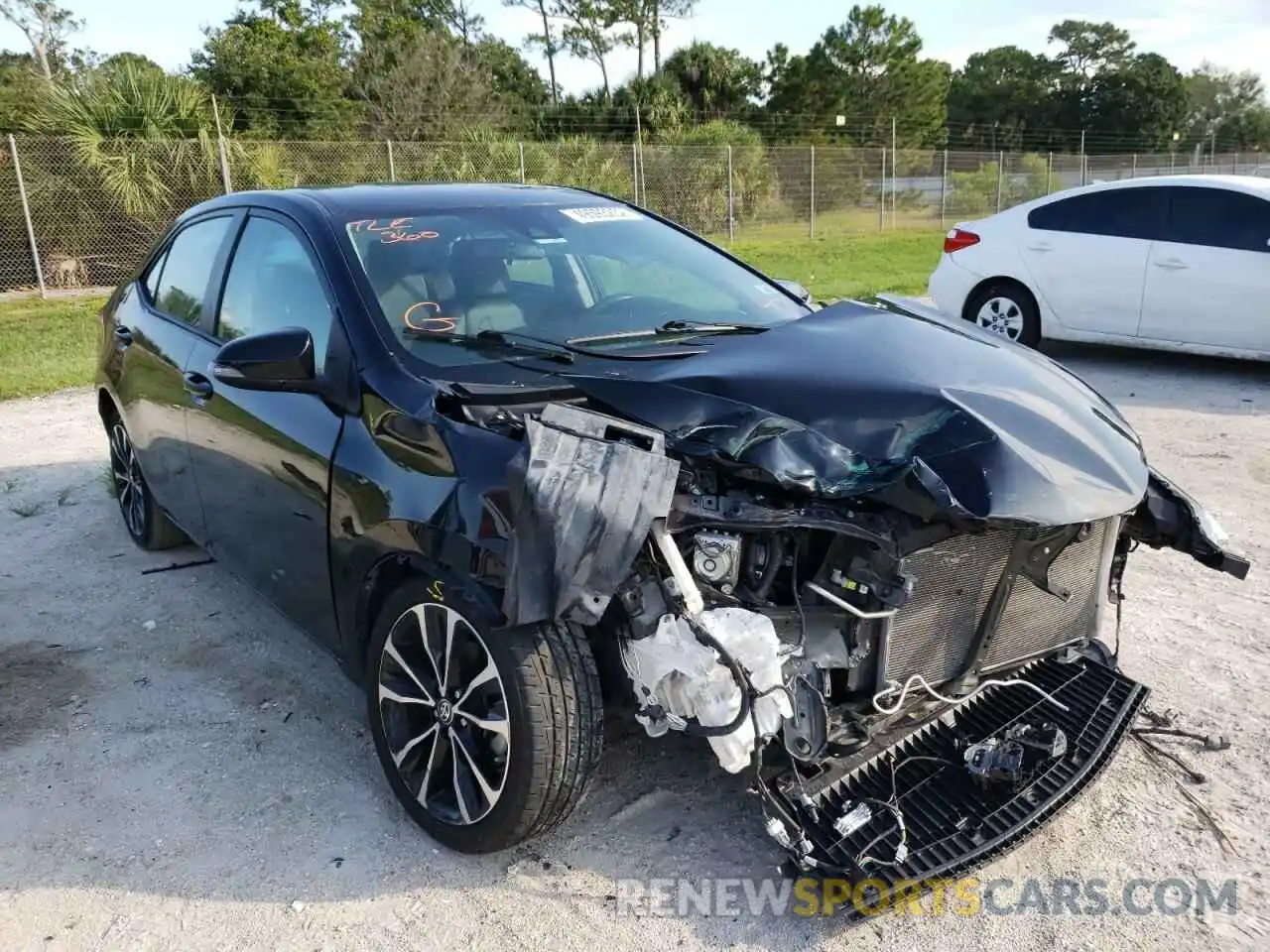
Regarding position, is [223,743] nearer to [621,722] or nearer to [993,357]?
[621,722]

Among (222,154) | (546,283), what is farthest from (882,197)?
(546,283)

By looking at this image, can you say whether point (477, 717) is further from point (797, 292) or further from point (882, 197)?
point (882, 197)

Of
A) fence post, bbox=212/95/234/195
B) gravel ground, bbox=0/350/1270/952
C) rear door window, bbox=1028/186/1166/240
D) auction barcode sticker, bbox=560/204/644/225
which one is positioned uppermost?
fence post, bbox=212/95/234/195

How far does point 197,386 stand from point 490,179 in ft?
43.8

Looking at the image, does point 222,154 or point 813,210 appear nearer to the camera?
point 222,154

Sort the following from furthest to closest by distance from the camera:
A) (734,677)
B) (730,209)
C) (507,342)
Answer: (730,209) → (507,342) → (734,677)

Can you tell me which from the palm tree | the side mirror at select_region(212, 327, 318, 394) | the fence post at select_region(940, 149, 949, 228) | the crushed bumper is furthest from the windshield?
the fence post at select_region(940, 149, 949, 228)

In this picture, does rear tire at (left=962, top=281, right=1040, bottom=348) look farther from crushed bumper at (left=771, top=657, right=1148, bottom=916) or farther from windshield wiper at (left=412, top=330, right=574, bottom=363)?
windshield wiper at (left=412, top=330, right=574, bottom=363)

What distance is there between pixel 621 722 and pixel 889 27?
179ft

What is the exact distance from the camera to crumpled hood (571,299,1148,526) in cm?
264

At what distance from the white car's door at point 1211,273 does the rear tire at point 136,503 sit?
7.44 meters

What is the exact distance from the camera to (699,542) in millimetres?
2607

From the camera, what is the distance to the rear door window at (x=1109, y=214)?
8.53 m

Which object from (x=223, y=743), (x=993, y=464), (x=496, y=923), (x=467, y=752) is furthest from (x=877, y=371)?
→ (x=223, y=743)
